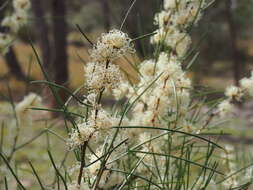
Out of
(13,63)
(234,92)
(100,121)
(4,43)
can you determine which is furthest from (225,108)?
(13,63)

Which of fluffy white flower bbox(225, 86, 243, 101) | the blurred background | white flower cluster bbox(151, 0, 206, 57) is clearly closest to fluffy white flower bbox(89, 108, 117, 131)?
white flower cluster bbox(151, 0, 206, 57)

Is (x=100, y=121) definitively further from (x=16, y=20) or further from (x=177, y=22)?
(x=16, y=20)

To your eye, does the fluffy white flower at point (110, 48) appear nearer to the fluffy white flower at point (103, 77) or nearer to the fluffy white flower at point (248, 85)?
the fluffy white flower at point (103, 77)

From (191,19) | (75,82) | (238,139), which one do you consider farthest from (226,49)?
(191,19)

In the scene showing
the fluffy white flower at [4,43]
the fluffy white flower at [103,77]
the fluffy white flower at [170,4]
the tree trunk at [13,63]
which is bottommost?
the fluffy white flower at [103,77]

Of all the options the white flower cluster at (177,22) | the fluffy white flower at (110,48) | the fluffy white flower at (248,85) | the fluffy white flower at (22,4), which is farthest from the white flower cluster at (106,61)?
the fluffy white flower at (22,4)

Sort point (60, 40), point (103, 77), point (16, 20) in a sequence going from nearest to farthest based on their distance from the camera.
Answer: point (103, 77) → point (16, 20) → point (60, 40)

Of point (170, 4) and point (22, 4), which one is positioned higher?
point (22, 4)

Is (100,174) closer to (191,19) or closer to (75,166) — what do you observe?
(75,166)
